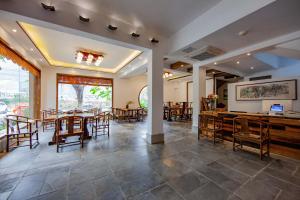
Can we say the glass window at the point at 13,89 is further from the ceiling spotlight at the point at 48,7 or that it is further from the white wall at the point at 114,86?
the ceiling spotlight at the point at 48,7

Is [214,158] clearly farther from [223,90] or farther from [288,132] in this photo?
[223,90]

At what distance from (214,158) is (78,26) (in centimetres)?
381

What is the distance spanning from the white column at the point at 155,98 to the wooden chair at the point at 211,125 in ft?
4.56

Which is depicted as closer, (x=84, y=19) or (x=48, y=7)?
(x=48, y=7)

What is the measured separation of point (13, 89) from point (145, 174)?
507 cm

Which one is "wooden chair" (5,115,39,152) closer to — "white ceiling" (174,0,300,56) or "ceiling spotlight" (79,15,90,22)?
"ceiling spotlight" (79,15,90,22)

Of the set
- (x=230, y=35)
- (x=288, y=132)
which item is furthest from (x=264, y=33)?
(x=288, y=132)

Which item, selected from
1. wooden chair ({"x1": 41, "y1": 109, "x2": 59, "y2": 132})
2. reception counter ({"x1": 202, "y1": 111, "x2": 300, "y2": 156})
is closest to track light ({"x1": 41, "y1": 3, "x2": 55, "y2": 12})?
Result: wooden chair ({"x1": 41, "y1": 109, "x2": 59, "y2": 132})

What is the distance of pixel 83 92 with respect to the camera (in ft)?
24.5

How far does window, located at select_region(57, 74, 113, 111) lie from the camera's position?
695cm

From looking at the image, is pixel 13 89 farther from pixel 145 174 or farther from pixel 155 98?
pixel 145 174

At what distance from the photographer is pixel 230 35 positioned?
289cm

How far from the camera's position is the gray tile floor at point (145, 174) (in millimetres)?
1635

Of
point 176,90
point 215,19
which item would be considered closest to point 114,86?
point 176,90
